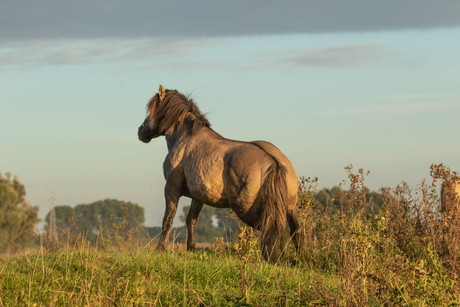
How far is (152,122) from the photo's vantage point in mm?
8547

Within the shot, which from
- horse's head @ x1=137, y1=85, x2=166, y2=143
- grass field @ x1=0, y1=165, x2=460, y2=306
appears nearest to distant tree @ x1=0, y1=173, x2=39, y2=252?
horse's head @ x1=137, y1=85, x2=166, y2=143

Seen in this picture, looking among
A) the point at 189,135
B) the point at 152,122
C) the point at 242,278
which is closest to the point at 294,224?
the point at 189,135

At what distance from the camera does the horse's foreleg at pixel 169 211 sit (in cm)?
776

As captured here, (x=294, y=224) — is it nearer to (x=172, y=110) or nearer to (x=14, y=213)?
(x=172, y=110)

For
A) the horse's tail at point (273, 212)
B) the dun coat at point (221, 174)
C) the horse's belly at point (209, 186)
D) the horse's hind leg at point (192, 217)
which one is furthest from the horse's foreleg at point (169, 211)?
the horse's tail at point (273, 212)


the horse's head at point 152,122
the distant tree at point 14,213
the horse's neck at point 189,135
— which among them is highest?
the horse's head at point 152,122

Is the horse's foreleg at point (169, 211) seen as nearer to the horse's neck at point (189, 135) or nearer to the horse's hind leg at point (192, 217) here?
the horse's hind leg at point (192, 217)

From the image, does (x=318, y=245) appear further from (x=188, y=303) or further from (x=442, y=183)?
(x=188, y=303)

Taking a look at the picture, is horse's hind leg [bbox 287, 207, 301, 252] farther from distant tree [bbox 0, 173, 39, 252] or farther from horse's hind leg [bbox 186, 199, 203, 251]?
distant tree [bbox 0, 173, 39, 252]

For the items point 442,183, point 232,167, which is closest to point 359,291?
point 232,167

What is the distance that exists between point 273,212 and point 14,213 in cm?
4782

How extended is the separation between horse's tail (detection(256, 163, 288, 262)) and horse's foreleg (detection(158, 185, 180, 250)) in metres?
1.73

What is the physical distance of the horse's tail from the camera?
671 cm

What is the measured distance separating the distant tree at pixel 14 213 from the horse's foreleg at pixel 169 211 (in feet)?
142
